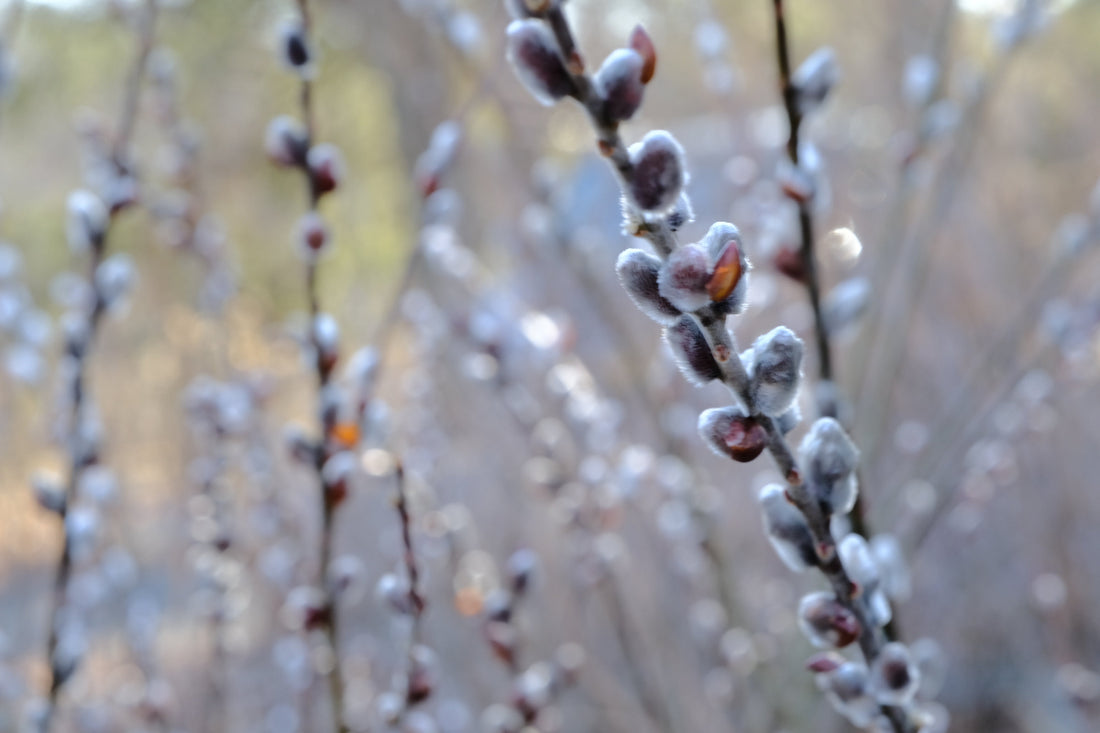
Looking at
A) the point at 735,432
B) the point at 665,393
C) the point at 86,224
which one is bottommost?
the point at 665,393

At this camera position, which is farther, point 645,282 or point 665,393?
point 665,393

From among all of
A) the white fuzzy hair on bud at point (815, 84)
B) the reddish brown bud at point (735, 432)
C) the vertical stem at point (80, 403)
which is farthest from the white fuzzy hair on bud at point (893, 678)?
the vertical stem at point (80, 403)

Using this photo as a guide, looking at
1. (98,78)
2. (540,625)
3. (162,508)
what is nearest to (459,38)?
(540,625)

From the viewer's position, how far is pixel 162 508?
3.52 metres

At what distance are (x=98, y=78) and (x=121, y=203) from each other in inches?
242

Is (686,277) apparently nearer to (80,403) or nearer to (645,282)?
(645,282)

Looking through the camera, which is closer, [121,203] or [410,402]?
[121,203]

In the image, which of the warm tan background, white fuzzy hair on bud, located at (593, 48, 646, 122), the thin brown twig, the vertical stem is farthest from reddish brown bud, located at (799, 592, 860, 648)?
the vertical stem

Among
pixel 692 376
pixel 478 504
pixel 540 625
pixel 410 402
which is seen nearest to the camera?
pixel 692 376

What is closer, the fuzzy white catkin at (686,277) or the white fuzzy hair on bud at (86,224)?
the fuzzy white catkin at (686,277)

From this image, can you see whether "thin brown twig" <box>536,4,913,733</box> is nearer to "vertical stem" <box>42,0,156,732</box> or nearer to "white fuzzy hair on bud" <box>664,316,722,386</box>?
"white fuzzy hair on bud" <box>664,316,722,386</box>

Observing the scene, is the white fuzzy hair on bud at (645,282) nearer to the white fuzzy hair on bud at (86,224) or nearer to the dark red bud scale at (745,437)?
the dark red bud scale at (745,437)

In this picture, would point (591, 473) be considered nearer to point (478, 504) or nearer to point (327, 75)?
point (478, 504)

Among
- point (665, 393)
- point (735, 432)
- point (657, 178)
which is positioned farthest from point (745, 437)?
point (665, 393)
